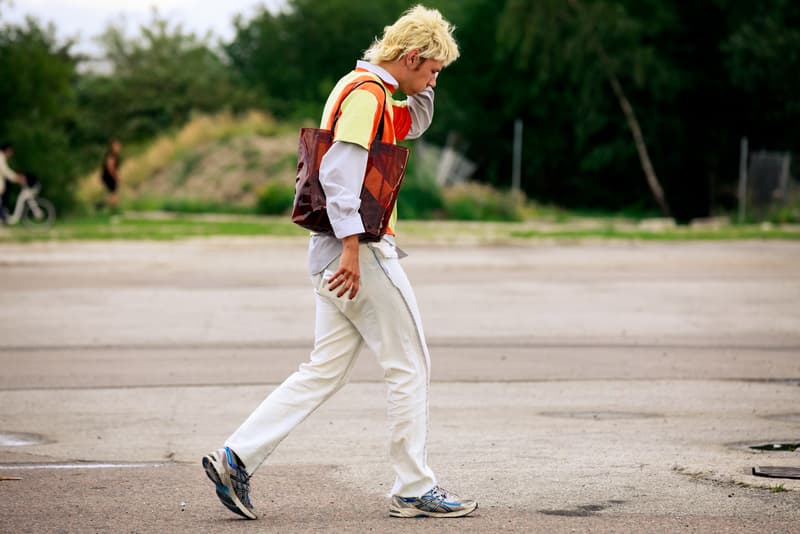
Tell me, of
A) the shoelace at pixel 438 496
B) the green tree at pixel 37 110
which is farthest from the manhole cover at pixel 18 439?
the green tree at pixel 37 110

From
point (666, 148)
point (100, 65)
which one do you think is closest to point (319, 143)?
point (666, 148)

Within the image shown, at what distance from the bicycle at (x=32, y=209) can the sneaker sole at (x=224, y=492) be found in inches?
863

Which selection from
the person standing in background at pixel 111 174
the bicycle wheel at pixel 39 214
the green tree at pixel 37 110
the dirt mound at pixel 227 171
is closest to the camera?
the bicycle wheel at pixel 39 214

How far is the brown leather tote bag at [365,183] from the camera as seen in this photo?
517cm

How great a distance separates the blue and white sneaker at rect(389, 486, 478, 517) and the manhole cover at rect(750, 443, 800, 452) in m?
2.19

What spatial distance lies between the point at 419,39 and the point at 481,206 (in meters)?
27.8

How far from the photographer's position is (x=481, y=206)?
3297 centimetres

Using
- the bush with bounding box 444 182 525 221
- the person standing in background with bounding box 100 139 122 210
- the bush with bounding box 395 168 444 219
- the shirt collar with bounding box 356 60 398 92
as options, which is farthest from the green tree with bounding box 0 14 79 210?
the shirt collar with bounding box 356 60 398 92

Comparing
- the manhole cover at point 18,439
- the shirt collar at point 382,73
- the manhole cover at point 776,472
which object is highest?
the shirt collar at point 382,73

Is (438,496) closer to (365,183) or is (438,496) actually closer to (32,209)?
(365,183)

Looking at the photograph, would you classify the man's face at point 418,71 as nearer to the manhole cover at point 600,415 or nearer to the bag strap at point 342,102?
the bag strap at point 342,102

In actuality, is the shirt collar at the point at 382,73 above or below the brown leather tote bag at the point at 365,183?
above

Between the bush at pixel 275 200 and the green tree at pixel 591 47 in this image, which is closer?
the bush at pixel 275 200

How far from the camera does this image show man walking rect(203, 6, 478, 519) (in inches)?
207
